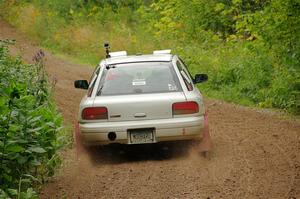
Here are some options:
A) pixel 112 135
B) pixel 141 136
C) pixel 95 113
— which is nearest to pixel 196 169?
pixel 141 136

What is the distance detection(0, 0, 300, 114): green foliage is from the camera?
1377 cm

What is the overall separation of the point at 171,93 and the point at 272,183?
86.0 inches

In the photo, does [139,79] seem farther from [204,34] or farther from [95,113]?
[204,34]

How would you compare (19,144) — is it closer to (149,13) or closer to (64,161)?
(64,161)

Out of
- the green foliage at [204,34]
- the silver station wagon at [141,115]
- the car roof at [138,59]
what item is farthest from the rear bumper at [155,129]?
the green foliage at [204,34]

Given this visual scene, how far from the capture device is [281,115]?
13828 mm

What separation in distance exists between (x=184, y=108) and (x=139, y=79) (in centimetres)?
93

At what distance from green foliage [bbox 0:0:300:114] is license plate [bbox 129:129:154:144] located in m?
5.15

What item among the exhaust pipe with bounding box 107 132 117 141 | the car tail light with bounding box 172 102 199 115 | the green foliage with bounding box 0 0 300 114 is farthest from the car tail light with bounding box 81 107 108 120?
the green foliage with bounding box 0 0 300 114

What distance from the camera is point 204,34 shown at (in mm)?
23109

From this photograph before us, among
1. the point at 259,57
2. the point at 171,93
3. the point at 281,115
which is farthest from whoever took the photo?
the point at 259,57

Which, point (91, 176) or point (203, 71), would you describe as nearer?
point (91, 176)

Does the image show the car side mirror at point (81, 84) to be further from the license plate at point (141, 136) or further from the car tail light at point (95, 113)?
the license plate at point (141, 136)

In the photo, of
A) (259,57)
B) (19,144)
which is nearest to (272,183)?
(19,144)
